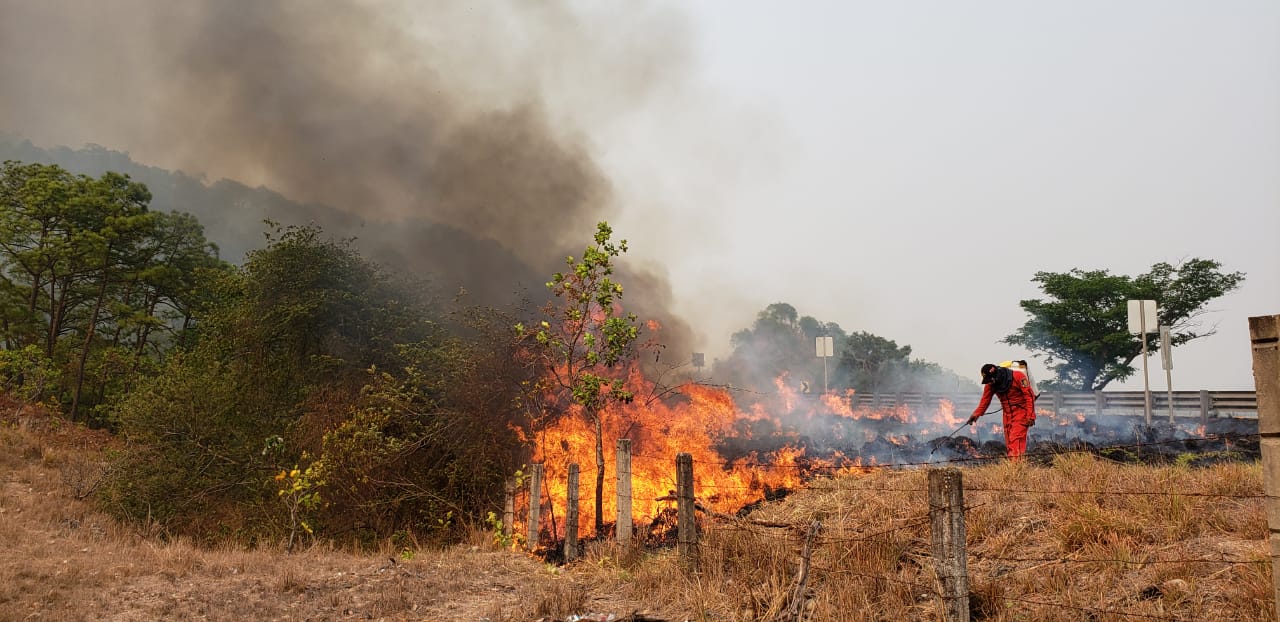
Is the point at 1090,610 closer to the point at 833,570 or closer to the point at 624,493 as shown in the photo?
the point at 833,570

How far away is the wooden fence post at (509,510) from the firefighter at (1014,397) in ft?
26.1

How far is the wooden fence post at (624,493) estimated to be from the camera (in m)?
9.90

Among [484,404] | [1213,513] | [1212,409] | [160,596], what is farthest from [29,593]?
[1212,409]

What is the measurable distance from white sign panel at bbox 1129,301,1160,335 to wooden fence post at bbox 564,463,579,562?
1425cm

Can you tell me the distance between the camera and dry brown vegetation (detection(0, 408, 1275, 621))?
20.3 feet

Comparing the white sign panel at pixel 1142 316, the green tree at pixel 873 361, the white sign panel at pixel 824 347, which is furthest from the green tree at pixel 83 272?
the green tree at pixel 873 361

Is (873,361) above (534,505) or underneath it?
above

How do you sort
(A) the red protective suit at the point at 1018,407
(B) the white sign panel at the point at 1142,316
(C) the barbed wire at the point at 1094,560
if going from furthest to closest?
1. (B) the white sign panel at the point at 1142,316
2. (A) the red protective suit at the point at 1018,407
3. (C) the barbed wire at the point at 1094,560

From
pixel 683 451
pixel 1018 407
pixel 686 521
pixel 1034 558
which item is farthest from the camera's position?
pixel 683 451

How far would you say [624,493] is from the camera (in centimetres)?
998

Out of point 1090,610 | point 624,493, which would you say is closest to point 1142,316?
point 624,493

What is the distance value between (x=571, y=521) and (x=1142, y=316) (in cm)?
1497

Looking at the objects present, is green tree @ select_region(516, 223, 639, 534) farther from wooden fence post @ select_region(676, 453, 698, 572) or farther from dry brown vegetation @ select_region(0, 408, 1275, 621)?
wooden fence post @ select_region(676, 453, 698, 572)

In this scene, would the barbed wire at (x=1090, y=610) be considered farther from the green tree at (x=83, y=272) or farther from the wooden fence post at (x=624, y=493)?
the green tree at (x=83, y=272)
